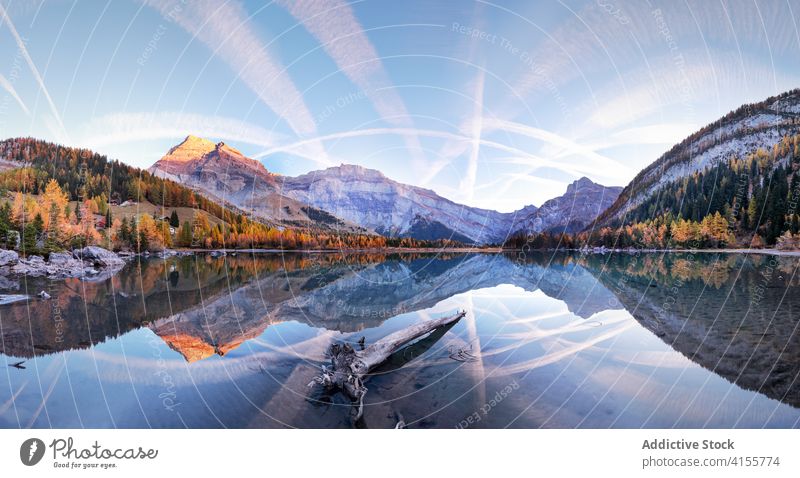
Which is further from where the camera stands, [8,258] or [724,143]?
[724,143]

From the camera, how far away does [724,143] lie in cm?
8838

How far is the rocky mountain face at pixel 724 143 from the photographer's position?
7694 centimetres

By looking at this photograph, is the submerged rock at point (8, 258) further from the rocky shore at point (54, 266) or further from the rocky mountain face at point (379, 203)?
the rocky mountain face at point (379, 203)

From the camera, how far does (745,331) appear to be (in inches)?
332

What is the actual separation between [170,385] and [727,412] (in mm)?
8453

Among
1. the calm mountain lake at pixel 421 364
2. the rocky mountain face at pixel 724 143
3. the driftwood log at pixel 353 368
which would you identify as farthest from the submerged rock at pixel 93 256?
the rocky mountain face at pixel 724 143

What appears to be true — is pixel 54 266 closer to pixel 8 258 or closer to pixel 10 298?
pixel 8 258

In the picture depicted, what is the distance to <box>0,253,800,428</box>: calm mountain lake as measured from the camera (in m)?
4.87

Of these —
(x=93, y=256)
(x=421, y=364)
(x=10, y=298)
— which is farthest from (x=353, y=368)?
(x=93, y=256)

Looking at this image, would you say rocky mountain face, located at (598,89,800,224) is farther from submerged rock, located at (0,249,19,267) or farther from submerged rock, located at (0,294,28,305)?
submerged rock, located at (0,249,19,267)

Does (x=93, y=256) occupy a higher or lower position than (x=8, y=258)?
lower

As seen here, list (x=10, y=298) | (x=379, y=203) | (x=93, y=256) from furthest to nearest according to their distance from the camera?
(x=379, y=203)
(x=93, y=256)
(x=10, y=298)

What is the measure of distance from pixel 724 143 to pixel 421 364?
119169mm
